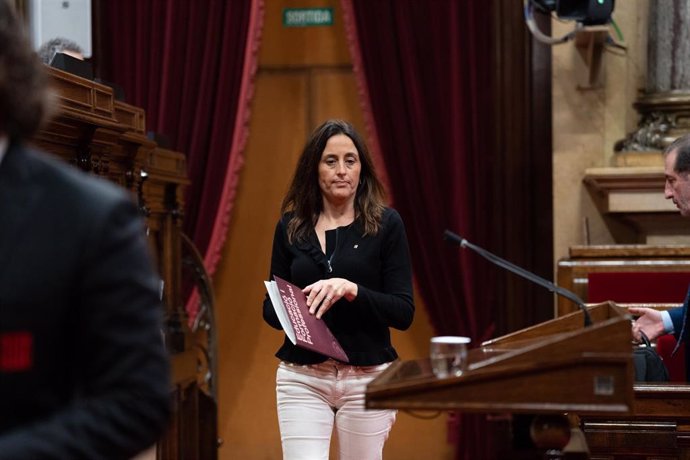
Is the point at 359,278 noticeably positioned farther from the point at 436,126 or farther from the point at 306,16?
the point at 306,16

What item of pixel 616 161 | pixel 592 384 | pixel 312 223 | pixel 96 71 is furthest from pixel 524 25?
pixel 592 384

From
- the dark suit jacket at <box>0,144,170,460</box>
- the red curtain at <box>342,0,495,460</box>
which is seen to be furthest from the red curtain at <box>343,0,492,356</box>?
the dark suit jacket at <box>0,144,170,460</box>

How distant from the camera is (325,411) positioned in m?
3.07

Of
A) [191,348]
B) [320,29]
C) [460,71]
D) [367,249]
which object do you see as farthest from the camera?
[320,29]

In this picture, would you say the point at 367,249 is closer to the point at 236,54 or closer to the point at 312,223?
the point at 312,223

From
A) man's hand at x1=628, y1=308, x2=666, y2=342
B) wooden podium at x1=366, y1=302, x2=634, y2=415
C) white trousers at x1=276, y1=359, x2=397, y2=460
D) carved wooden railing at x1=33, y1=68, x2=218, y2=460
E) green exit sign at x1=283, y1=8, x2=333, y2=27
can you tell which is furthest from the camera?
green exit sign at x1=283, y1=8, x2=333, y2=27

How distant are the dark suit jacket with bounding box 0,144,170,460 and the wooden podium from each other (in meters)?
1.16

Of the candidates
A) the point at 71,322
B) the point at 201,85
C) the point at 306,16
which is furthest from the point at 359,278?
the point at 306,16

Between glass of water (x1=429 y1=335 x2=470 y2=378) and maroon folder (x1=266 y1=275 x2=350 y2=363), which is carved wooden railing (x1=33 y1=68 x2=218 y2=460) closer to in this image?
maroon folder (x1=266 y1=275 x2=350 y2=363)

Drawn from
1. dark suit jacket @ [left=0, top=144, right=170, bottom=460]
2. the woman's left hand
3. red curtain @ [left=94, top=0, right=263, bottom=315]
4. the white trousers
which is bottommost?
the white trousers

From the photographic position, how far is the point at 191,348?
16.3 ft

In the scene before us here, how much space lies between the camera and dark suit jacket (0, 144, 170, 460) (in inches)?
48.9

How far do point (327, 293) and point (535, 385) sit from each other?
808 mm

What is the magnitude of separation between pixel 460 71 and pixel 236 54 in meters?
1.27
